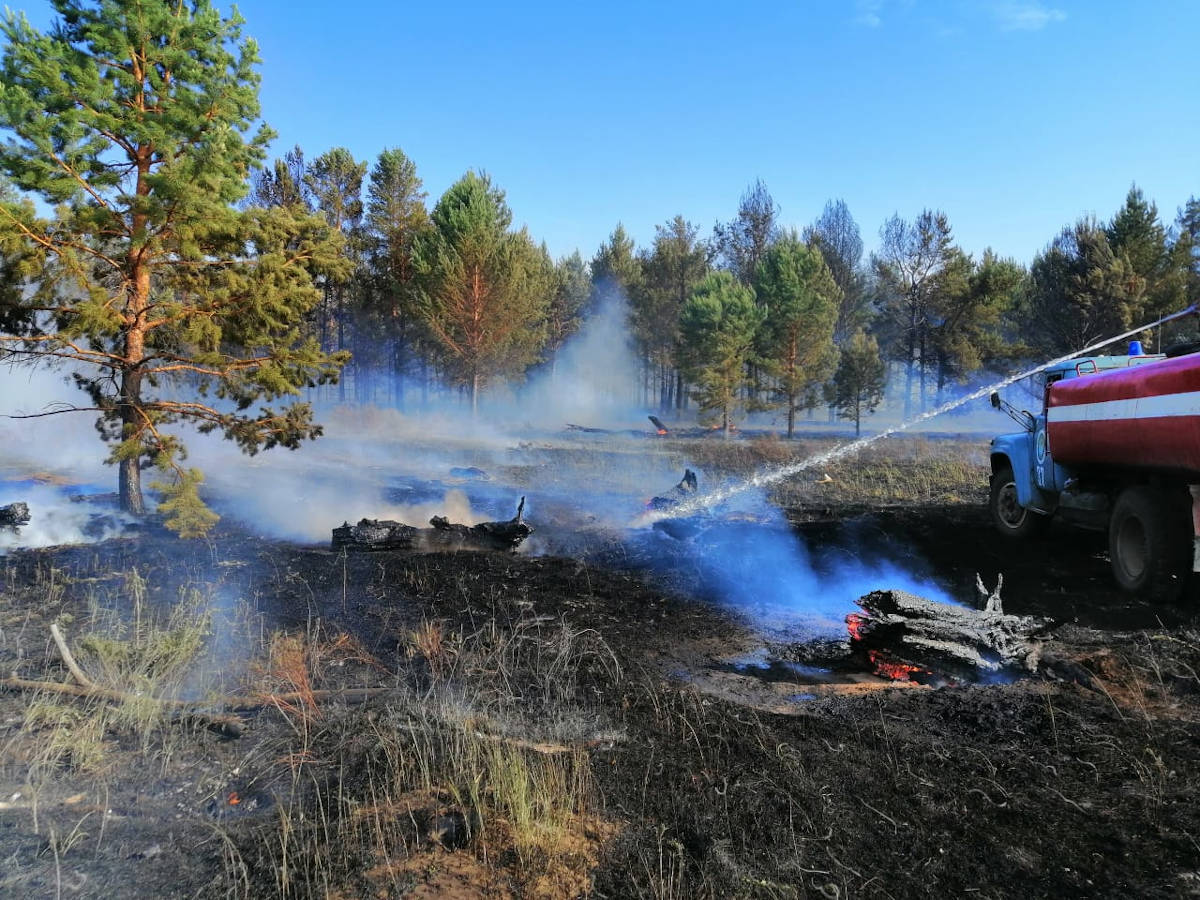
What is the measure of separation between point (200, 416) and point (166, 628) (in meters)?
6.10

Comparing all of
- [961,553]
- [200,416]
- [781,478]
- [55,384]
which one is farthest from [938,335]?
[55,384]

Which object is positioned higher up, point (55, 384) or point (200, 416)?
point (55, 384)

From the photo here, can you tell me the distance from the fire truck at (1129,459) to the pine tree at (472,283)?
25453 millimetres

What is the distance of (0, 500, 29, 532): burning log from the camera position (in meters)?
11.6

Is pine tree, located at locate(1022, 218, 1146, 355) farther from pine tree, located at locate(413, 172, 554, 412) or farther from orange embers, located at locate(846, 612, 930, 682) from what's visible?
orange embers, located at locate(846, 612, 930, 682)

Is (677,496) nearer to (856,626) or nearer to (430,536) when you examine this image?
(430,536)

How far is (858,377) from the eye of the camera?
1283 inches

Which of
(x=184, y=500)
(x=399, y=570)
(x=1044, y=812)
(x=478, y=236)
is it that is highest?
(x=478, y=236)

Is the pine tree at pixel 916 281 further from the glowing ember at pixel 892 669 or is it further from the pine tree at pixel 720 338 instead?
the glowing ember at pixel 892 669

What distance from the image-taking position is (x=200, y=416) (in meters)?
11.9

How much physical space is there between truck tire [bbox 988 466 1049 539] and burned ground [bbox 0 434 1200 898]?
274 cm

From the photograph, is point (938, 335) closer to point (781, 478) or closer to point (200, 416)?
point (781, 478)

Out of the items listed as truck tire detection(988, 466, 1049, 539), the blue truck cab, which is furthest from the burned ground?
truck tire detection(988, 466, 1049, 539)

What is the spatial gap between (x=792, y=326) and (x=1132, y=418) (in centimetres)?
2584
